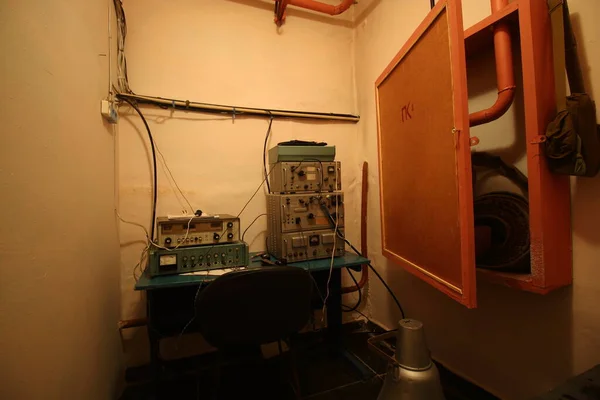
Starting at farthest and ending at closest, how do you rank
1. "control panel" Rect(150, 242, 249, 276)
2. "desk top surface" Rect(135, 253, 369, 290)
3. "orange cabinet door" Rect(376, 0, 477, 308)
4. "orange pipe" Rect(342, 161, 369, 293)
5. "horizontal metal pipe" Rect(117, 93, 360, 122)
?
"orange pipe" Rect(342, 161, 369, 293)
"horizontal metal pipe" Rect(117, 93, 360, 122)
"control panel" Rect(150, 242, 249, 276)
"desk top surface" Rect(135, 253, 369, 290)
"orange cabinet door" Rect(376, 0, 477, 308)

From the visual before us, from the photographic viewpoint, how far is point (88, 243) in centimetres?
118

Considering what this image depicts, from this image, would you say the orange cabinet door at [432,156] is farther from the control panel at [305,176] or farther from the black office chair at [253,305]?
the black office chair at [253,305]

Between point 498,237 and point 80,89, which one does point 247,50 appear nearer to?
point 80,89

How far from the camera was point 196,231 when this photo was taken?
1.48m


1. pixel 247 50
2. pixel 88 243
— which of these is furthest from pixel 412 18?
pixel 88 243

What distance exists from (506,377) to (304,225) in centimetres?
128

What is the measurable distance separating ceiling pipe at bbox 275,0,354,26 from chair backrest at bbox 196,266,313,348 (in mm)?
2051

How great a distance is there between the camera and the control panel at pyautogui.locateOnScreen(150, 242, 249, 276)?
1.39m

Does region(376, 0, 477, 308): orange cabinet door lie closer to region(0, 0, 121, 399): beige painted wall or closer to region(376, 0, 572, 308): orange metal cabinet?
region(376, 0, 572, 308): orange metal cabinet

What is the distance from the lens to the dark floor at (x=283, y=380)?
149 centimetres

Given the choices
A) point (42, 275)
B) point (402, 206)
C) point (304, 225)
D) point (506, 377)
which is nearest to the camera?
point (42, 275)

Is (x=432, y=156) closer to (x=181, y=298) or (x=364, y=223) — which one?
(x=364, y=223)

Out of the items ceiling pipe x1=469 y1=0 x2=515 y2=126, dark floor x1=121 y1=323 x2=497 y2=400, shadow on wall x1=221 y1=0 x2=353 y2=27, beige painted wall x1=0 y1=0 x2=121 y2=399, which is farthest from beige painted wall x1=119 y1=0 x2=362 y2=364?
ceiling pipe x1=469 y1=0 x2=515 y2=126

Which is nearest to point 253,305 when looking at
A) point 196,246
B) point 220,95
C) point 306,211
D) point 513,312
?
point 196,246
